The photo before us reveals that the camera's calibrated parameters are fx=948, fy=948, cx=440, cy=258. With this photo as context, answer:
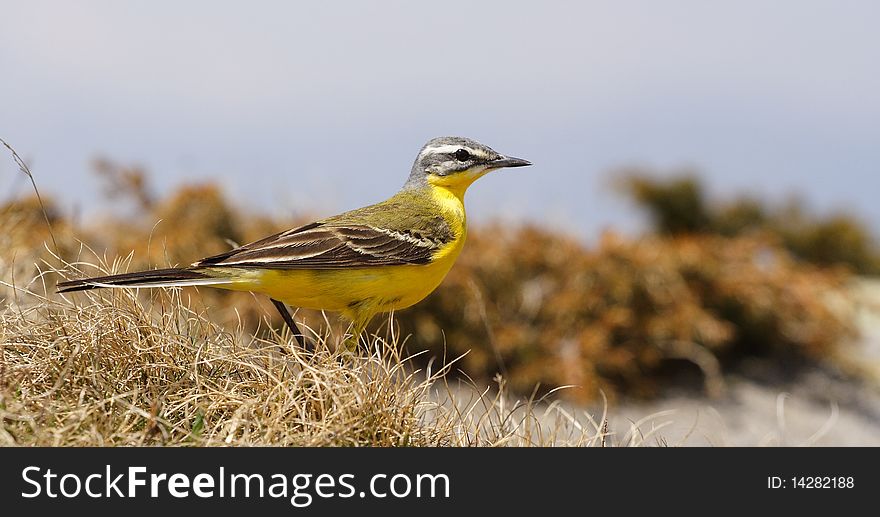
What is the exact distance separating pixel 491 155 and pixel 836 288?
9361 millimetres

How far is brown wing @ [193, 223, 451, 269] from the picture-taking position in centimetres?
529

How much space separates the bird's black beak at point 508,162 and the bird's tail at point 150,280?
211cm

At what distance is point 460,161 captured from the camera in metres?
6.41

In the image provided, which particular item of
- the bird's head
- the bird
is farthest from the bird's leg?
the bird's head

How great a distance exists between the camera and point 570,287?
41.2 feet

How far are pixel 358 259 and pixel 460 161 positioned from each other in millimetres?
1257

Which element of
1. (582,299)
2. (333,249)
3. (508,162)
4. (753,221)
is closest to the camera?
(333,249)

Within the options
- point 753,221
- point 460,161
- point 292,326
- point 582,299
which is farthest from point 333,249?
point 753,221

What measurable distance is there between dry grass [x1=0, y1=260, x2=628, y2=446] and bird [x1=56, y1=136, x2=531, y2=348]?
0.29 meters

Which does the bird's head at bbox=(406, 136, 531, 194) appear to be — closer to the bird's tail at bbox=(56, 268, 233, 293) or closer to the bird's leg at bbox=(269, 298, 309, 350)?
the bird's leg at bbox=(269, 298, 309, 350)

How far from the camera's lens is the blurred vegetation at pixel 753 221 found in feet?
60.8

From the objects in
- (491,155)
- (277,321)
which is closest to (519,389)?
(277,321)

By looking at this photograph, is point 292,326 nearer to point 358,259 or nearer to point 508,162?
point 358,259
